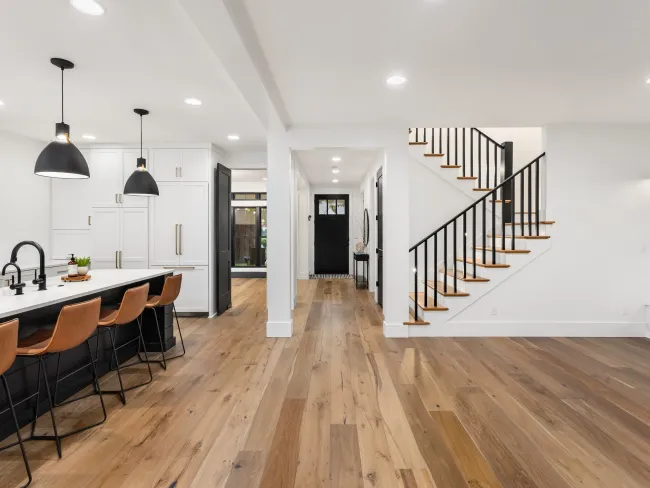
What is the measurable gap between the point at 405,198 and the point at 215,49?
2.79m

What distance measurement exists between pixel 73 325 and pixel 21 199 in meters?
4.07

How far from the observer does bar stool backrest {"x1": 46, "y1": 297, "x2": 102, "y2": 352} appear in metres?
2.15

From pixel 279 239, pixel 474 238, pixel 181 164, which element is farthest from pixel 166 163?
pixel 474 238

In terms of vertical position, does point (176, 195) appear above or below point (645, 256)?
above

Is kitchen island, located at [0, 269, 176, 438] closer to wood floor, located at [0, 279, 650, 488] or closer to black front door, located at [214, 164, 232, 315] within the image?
wood floor, located at [0, 279, 650, 488]

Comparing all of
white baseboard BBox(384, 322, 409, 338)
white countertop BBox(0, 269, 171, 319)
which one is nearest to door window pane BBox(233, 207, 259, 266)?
white baseboard BBox(384, 322, 409, 338)

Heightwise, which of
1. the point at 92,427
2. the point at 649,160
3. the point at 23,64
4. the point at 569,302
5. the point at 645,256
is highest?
the point at 23,64

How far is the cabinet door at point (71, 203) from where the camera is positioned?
543 cm

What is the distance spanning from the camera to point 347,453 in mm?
2135

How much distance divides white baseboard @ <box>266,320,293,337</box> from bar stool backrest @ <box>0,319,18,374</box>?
288 cm

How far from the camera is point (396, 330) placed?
4512 millimetres

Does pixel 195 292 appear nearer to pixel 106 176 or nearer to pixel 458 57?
pixel 106 176

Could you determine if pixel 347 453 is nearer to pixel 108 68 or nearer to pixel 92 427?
pixel 92 427

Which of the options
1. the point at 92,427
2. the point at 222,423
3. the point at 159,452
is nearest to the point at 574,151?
the point at 222,423
